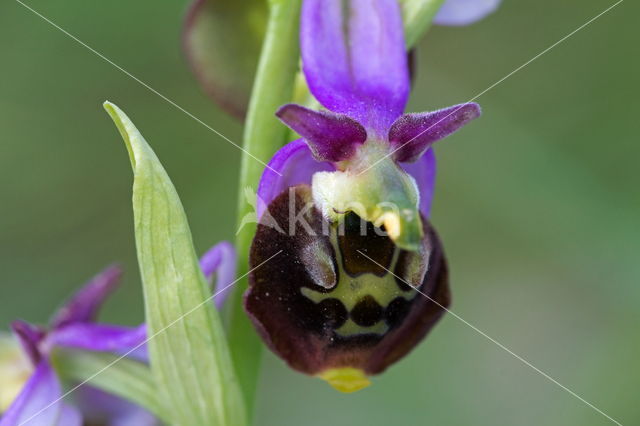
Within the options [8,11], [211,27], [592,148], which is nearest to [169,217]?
[211,27]

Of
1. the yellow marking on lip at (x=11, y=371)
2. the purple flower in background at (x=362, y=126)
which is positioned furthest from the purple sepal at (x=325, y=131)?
the yellow marking on lip at (x=11, y=371)

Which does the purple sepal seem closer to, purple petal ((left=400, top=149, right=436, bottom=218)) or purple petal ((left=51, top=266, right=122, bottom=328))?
purple petal ((left=400, top=149, right=436, bottom=218))

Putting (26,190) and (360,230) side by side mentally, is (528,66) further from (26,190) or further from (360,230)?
(360,230)

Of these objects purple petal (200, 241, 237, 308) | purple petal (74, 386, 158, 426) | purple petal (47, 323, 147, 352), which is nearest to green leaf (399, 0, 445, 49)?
purple petal (200, 241, 237, 308)

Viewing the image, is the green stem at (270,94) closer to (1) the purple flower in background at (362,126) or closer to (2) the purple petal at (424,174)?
(1) the purple flower in background at (362,126)

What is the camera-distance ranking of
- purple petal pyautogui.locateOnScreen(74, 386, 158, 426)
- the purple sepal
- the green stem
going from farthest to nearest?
purple petal pyautogui.locateOnScreen(74, 386, 158, 426) → the green stem → the purple sepal

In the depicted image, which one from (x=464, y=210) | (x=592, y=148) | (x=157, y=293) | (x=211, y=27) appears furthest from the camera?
(x=464, y=210)

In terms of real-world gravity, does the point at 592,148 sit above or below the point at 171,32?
below
